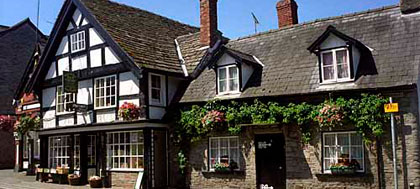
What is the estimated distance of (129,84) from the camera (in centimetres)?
1864

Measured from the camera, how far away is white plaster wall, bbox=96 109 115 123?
19.1 m

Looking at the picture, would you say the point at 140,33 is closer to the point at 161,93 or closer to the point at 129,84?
the point at 129,84

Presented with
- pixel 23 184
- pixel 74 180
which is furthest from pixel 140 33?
pixel 23 184

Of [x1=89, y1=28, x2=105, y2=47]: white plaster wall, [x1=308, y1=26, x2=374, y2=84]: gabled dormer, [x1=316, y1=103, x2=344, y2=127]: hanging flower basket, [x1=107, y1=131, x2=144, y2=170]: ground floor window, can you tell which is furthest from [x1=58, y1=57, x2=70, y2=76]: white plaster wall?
[x1=316, y1=103, x2=344, y2=127]: hanging flower basket

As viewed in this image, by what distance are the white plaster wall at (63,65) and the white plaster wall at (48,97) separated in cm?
102

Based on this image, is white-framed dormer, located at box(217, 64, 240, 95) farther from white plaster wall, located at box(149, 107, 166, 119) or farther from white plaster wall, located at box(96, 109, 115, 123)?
white plaster wall, located at box(96, 109, 115, 123)

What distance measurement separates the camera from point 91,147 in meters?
21.1

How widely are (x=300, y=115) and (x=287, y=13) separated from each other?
6.84 m

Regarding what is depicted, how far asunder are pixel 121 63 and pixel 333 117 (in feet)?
30.2

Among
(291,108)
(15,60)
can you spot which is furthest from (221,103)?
(15,60)

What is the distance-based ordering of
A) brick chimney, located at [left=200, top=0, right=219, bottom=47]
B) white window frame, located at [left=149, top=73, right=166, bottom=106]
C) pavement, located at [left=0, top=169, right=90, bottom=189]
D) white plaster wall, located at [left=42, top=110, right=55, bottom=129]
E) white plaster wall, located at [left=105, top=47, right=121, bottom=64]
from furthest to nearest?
white plaster wall, located at [left=42, top=110, right=55, bottom=129] < brick chimney, located at [left=200, top=0, right=219, bottom=47] < white plaster wall, located at [left=105, top=47, right=121, bottom=64] < pavement, located at [left=0, top=169, right=90, bottom=189] < white window frame, located at [left=149, top=73, right=166, bottom=106]

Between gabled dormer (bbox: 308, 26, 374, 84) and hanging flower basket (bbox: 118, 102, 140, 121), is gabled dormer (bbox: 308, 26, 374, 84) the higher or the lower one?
the higher one

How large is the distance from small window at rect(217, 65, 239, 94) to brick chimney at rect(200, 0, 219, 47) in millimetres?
3080

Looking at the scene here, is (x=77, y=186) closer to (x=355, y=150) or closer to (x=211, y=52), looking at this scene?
(x=211, y=52)
